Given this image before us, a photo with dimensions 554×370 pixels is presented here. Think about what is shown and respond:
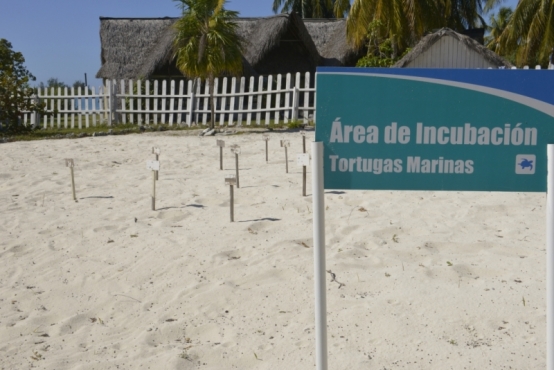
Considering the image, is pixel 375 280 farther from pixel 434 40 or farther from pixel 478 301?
pixel 434 40

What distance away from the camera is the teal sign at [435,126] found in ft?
8.27

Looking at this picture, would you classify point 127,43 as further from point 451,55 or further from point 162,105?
point 451,55

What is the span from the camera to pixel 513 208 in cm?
580

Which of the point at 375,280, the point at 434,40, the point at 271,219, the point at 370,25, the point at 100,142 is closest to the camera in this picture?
the point at 375,280

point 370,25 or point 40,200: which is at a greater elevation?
point 370,25

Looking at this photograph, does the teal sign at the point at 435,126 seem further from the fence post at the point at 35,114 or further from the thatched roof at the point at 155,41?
the thatched roof at the point at 155,41

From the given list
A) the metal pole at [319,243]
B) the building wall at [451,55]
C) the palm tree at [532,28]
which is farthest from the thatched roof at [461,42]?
the metal pole at [319,243]

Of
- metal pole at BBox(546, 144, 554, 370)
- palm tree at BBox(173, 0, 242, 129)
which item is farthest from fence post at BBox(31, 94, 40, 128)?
metal pole at BBox(546, 144, 554, 370)

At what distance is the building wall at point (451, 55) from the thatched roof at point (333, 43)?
10.9 ft

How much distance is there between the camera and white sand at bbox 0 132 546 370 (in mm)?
3414

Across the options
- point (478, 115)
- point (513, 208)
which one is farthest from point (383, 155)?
point (513, 208)

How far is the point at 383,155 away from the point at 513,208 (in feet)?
12.1

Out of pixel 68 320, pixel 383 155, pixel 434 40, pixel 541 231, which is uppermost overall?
pixel 434 40

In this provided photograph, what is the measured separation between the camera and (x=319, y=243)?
2.54 meters
